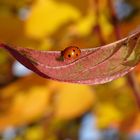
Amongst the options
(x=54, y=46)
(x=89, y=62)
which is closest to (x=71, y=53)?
(x=89, y=62)

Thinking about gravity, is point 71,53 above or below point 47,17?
below

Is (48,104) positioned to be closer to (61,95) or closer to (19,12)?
(61,95)

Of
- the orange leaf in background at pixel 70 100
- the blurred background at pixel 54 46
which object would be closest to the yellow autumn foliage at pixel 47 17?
the blurred background at pixel 54 46

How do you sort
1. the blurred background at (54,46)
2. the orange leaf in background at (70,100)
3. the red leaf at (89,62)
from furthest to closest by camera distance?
the orange leaf in background at (70,100)
the blurred background at (54,46)
the red leaf at (89,62)

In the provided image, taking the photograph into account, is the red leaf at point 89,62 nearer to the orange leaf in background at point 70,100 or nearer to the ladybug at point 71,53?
the ladybug at point 71,53

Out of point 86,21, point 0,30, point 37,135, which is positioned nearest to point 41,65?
point 0,30

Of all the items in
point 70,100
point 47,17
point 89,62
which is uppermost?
point 47,17

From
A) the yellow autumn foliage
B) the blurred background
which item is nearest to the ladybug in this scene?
the blurred background

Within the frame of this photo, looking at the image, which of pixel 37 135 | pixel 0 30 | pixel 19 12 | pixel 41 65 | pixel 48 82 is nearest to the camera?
pixel 41 65

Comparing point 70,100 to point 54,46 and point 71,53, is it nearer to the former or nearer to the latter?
point 54,46
